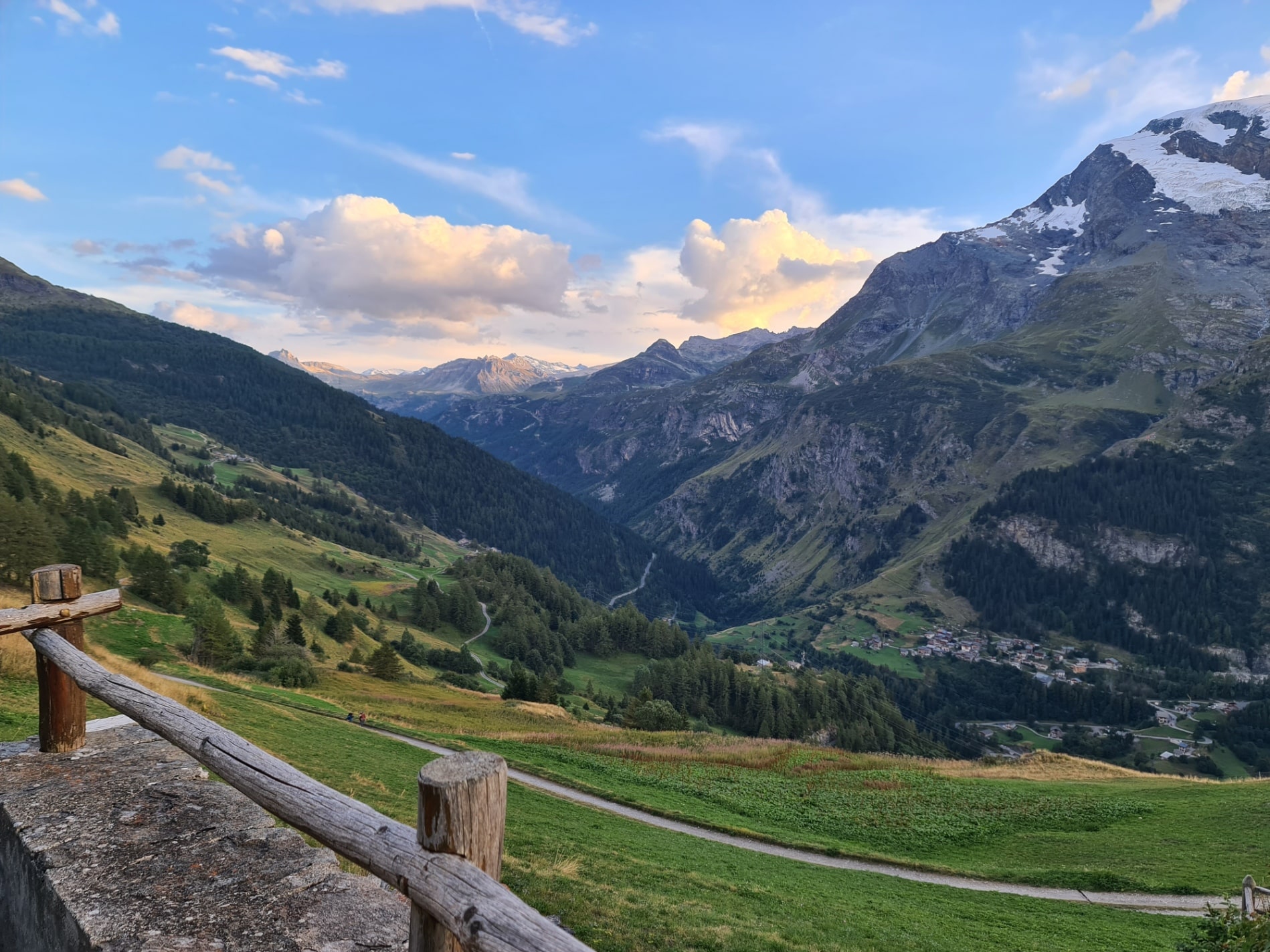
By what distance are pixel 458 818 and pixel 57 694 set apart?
877 centimetres

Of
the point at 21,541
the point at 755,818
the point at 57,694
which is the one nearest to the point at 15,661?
the point at 57,694

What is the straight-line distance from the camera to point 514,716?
58.7 meters

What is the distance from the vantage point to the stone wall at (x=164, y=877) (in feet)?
16.5

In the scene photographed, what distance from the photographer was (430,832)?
3.62 metres

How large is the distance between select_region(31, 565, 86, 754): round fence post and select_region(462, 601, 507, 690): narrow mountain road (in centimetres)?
8902

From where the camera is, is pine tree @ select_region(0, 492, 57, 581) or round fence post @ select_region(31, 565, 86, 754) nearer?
round fence post @ select_region(31, 565, 86, 754)

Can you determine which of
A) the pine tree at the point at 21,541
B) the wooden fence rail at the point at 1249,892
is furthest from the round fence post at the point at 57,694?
the pine tree at the point at 21,541

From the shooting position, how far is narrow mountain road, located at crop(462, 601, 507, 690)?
101 meters

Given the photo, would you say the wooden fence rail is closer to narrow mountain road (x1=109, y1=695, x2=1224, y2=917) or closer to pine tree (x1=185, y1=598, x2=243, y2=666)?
narrow mountain road (x1=109, y1=695, x2=1224, y2=917)

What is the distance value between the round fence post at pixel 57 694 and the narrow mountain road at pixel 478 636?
3505 inches

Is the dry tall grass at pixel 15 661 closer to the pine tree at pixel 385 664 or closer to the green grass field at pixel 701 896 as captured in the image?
the green grass field at pixel 701 896

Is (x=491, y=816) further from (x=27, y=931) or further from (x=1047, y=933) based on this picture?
(x=1047, y=933)

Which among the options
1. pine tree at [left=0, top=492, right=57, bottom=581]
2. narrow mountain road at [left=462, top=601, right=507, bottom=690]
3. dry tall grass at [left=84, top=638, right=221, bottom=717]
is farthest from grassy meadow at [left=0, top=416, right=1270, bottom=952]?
narrow mountain road at [left=462, top=601, right=507, bottom=690]

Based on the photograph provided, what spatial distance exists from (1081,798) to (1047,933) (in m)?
23.0
